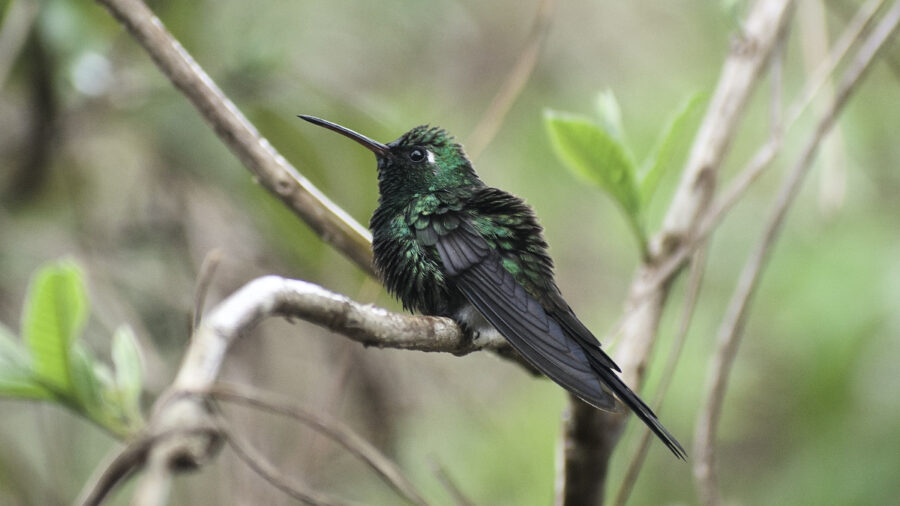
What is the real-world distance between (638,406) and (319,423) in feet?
2.62

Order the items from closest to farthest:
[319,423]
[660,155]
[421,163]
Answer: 1. [319,423]
2. [660,155]
3. [421,163]

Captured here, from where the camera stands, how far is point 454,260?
245 centimetres

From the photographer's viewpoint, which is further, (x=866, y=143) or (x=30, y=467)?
(x=866, y=143)

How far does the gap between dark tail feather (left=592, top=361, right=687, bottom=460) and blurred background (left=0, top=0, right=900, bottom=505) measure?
1.21 metres

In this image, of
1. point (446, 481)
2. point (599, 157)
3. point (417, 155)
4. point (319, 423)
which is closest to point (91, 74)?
point (417, 155)

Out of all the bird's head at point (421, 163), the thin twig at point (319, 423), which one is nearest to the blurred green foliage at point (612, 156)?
the bird's head at point (421, 163)

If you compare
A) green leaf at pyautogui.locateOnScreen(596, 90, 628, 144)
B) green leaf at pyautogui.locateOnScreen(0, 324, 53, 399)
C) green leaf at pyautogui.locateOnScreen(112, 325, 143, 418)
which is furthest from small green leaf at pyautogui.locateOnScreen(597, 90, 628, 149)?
green leaf at pyautogui.locateOnScreen(0, 324, 53, 399)

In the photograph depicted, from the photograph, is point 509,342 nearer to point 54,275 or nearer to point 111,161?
point 54,275

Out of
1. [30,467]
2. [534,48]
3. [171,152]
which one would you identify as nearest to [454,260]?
[534,48]

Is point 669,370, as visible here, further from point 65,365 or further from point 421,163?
point 65,365

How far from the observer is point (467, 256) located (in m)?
2.44

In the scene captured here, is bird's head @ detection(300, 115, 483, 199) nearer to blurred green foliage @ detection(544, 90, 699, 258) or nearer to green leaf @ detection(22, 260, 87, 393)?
blurred green foliage @ detection(544, 90, 699, 258)

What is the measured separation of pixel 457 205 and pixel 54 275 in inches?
47.6

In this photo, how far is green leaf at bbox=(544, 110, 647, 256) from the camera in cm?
221
